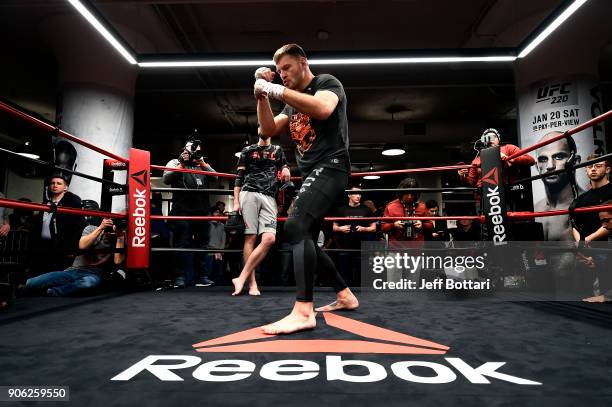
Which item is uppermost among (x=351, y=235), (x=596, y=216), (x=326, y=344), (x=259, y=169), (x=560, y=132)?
(x=560, y=132)


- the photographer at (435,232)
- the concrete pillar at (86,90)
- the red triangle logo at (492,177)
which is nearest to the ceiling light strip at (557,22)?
the red triangle logo at (492,177)

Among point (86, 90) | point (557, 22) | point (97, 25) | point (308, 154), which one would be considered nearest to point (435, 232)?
point (557, 22)

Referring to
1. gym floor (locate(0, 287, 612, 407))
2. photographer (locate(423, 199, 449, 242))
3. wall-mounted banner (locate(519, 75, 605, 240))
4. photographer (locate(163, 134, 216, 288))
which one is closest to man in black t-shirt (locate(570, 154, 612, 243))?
gym floor (locate(0, 287, 612, 407))

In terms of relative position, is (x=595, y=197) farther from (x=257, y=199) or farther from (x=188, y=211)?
(x=188, y=211)

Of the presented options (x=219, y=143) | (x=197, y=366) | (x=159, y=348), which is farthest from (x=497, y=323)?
(x=219, y=143)

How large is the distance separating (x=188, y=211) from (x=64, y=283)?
1.27 meters

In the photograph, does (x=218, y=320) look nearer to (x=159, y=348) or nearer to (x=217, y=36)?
(x=159, y=348)

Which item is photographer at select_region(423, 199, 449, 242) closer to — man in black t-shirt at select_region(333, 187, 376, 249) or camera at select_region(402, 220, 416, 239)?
camera at select_region(402, 220, 416, 239)

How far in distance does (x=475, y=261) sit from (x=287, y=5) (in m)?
4.01

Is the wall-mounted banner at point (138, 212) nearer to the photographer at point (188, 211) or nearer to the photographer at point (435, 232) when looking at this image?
the photographer at point (188, 211)

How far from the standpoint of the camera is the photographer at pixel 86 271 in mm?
2520

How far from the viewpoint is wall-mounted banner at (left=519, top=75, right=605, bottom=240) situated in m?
4.28

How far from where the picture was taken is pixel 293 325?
1534mm

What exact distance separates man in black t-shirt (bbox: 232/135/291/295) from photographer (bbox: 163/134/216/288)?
2.65ft
